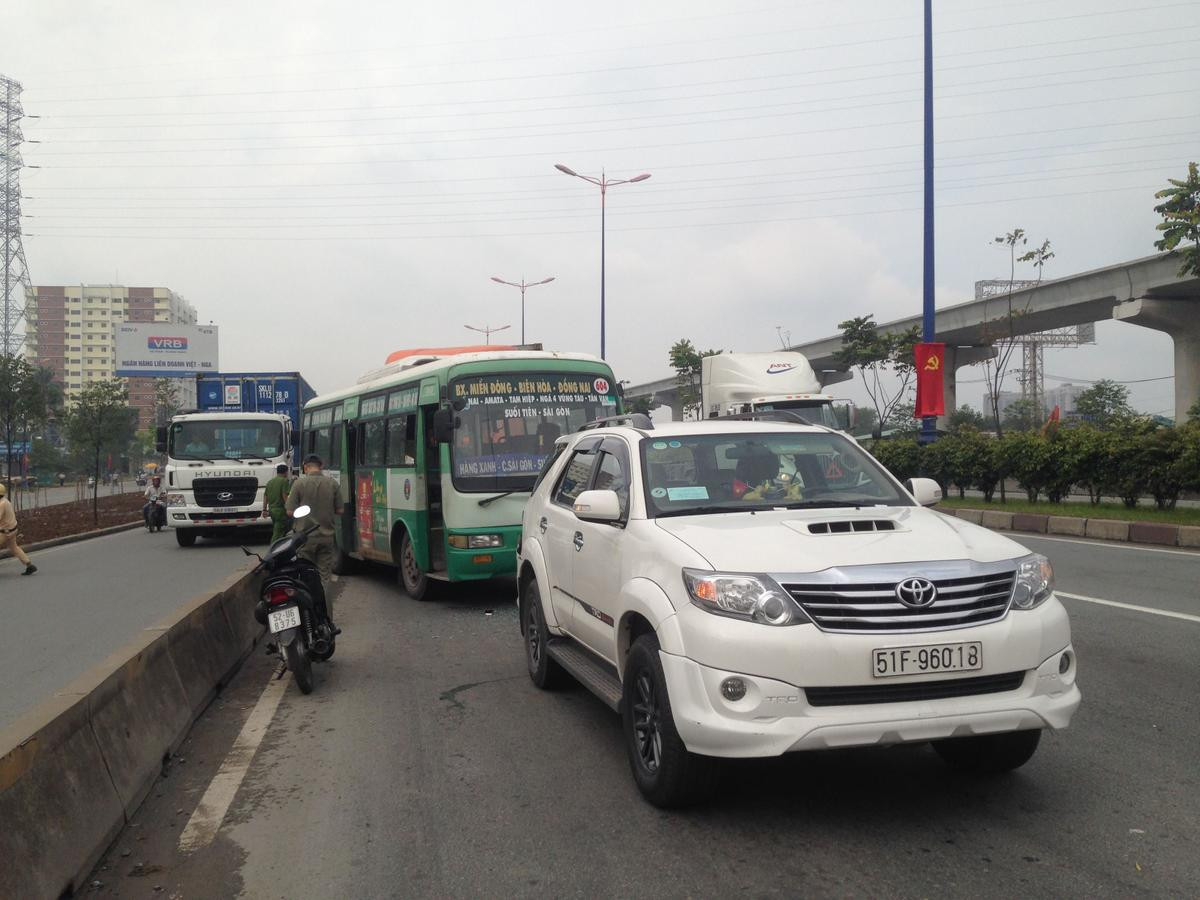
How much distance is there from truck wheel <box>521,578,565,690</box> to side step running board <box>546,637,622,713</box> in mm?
144

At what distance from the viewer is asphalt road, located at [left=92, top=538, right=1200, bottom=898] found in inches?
150

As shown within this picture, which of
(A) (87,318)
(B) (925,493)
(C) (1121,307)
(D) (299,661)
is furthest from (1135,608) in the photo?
(A) (87,318)

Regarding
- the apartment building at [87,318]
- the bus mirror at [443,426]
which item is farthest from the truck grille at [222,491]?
the apartment building at [87,318]

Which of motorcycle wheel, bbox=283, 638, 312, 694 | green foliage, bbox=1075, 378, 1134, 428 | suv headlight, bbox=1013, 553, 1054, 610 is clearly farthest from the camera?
green foliage, bbox=1075, 378, 1134, 428

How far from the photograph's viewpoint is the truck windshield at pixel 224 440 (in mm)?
20859

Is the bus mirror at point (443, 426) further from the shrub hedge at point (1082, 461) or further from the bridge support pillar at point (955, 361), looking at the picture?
the bridge support pillar at point (955, 361)

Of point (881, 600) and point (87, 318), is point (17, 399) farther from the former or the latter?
point (87, 318)

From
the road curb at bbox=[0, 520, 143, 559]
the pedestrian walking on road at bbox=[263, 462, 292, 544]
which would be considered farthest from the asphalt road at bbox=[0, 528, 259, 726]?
the pedestrian walking on road at bbox=[263, 462, 292, 544]

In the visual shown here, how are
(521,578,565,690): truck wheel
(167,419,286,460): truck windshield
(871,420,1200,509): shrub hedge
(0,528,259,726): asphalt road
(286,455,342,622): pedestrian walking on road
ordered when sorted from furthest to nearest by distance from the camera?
(167,419,286,460): truck windshield
(871,420,1200,509): shrub hedge
(286,455,342,622): pedestrian walking on road
(0,528,259,726): asphalt road
(521,578,565,690): truck wheel

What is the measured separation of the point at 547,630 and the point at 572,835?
2397 millimetres

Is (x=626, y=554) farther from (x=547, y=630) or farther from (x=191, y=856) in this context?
(x=191, y=856)

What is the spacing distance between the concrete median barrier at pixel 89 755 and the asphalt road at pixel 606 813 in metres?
0.16

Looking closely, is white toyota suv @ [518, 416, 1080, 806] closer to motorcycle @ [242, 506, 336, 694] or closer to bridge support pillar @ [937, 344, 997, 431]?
motorcycle @ [242, 506, 336, 694]

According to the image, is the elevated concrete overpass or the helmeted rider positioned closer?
the helmeted rider
